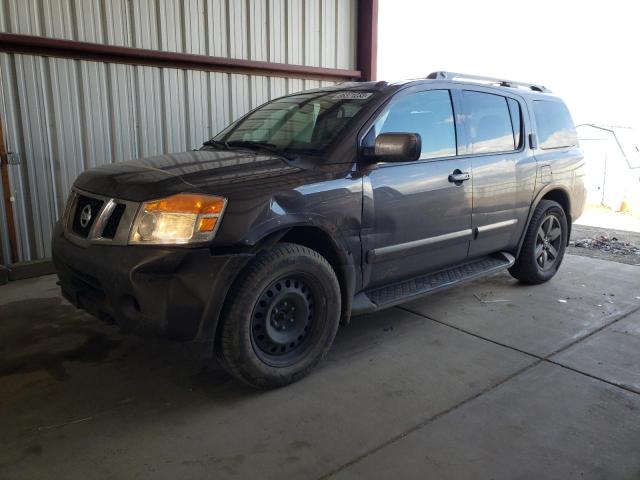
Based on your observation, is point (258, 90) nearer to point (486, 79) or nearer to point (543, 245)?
point (486, 79)

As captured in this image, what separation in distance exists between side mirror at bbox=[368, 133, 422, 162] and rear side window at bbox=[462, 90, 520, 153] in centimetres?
114

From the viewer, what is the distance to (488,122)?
4.43m

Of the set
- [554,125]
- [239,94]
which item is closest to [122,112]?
[239,94]

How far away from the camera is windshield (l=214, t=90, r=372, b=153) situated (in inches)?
140

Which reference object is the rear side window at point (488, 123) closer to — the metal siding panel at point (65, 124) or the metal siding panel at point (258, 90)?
the metal siding panel at point (258, 90)

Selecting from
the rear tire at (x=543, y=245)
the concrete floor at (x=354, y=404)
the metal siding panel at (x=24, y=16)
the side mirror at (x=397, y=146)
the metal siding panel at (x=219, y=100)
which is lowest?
the concrete floor at (x=354, y=404)

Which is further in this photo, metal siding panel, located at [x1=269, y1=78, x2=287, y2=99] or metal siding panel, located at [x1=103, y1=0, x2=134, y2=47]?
metal siding panel, located at [x1=269, y1=78, x2=287, y2=99]

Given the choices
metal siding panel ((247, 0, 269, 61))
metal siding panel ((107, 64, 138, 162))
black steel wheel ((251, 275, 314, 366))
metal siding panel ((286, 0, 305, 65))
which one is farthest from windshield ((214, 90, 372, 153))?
metal siding panel ((286, 0, 305, 65))

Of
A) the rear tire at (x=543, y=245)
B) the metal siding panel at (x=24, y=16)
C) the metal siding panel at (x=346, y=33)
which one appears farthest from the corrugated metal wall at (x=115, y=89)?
the rear tire at (x=543, y=245)

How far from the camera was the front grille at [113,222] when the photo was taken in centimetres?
286

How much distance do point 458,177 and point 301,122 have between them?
126 cm

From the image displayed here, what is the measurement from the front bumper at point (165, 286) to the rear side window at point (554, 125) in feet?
11.5

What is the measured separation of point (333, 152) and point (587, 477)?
222 centimetres

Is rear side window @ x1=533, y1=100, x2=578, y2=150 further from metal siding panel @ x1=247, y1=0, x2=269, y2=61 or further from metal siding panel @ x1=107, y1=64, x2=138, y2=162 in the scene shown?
metal siding panel @ x1=107, y1=64, x2=138, y2=162
